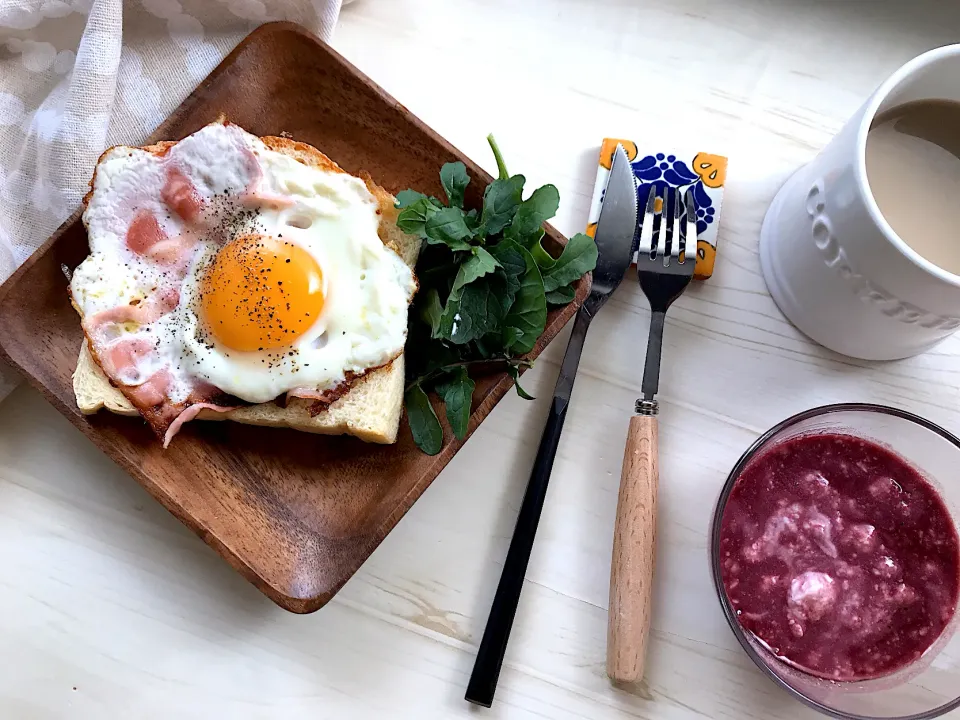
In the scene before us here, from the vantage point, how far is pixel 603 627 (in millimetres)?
1604

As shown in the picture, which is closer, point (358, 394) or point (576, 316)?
point (358, 394)

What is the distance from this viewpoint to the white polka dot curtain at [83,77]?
1611mm

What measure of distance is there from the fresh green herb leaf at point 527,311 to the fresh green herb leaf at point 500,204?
4 cm

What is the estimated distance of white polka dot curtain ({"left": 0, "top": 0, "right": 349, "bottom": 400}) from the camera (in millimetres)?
1611

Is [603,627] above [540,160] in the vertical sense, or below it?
below

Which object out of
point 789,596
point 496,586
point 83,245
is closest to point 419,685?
point 496,586

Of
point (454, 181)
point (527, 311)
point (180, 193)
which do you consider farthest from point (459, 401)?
point (180, 193)

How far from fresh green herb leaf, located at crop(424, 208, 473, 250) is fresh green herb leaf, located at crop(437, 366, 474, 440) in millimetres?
238

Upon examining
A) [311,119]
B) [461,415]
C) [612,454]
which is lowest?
[612,454]

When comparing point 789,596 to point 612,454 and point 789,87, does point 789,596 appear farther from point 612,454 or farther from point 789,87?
point 789,87

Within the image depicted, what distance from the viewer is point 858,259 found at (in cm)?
132

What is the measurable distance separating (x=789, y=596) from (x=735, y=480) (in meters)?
0.23

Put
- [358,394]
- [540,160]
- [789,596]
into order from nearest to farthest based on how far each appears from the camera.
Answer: [789,596], [358,394], [540,160]

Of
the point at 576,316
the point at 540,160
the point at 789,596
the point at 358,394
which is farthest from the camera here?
the point at 540,160
